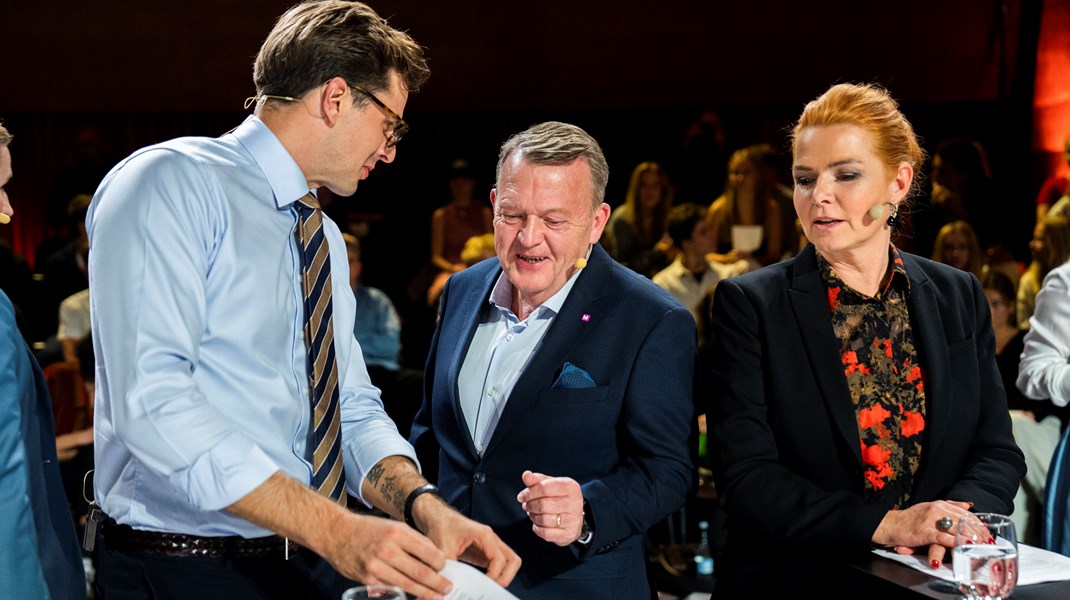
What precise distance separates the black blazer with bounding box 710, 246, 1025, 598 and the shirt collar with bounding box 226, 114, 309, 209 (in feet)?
3.04

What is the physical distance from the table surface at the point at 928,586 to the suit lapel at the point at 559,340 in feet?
2.13

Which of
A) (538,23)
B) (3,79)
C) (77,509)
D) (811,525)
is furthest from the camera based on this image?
(538,23)

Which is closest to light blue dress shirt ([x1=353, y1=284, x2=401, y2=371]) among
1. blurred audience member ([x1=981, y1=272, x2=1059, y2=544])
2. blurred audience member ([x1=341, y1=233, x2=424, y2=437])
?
blurred audience member ([x1=341, y1=233, x2=424, y2=437])

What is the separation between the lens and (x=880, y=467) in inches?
84.0

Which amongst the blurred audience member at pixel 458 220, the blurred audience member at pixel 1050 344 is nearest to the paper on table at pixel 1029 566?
the blurred audience member at pixel 1050 344

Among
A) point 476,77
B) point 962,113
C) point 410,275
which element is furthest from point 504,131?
point 962,113

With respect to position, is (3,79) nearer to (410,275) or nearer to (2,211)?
(410,275)

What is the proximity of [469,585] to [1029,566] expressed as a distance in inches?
39.9

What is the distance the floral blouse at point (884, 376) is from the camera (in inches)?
84.3

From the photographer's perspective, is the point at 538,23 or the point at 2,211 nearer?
the point at 2,211

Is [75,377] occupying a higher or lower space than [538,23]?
lower

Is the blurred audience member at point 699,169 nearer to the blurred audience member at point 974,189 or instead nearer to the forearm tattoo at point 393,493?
the blurred audience member at point 974,189

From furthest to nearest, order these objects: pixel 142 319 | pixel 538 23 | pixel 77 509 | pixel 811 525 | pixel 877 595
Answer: pixel 538 23
pixel 77 509
pixel 811 525
pixel 877 595
pixel 142 319

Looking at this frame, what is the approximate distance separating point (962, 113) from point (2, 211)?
7.97 m
